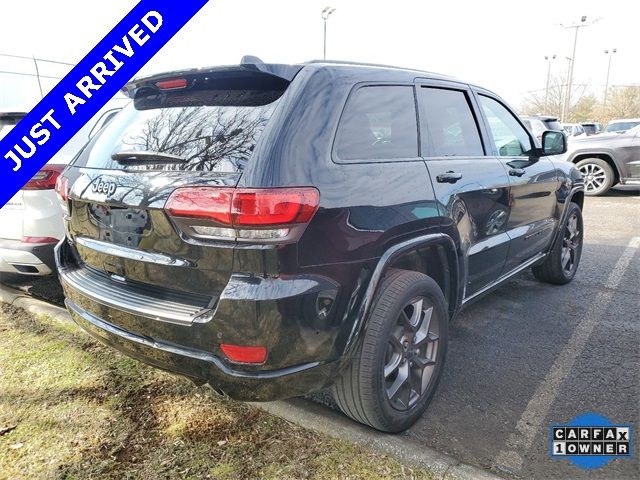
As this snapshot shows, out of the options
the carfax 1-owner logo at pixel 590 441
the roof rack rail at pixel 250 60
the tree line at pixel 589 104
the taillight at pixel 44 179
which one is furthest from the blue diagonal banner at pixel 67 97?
the tree line at pixel 589 104

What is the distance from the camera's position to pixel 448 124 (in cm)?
297

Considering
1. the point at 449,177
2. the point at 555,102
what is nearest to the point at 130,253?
the point at 449,177

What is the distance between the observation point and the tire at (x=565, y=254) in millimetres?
4535

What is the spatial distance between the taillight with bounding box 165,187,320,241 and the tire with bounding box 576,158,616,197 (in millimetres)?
10082

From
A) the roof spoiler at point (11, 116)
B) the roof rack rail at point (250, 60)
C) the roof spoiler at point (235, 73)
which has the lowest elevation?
the roof spoiler at point (11, 116)

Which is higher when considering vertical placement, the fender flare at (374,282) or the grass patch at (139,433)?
the fender flare at (374,282)

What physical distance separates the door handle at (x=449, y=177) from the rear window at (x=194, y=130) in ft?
3.35

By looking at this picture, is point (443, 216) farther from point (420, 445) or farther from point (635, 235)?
point (635, 235)

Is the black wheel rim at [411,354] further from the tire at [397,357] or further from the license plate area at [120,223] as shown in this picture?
the license plate area at [120,223]

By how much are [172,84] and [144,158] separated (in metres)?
0.42

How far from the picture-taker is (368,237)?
211 cm

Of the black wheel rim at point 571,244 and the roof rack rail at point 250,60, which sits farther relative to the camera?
the black wheel rim at point 571,244

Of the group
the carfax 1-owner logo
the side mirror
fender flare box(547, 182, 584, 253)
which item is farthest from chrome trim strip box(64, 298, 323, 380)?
fender flare box(547, 182, 584, 253)

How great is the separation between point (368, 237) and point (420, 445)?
1.04 m
